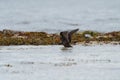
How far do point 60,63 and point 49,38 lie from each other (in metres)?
22.6

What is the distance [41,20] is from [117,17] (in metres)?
9.08

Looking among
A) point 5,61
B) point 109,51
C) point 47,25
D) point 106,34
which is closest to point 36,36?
point 106,34

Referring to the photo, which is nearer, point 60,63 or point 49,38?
point 60,63

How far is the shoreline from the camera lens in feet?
193

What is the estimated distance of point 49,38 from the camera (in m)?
63.2

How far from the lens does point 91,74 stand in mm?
35688

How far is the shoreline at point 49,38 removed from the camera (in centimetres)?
5897

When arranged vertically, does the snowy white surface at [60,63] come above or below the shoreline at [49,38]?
above

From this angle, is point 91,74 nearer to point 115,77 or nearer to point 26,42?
point 115,77

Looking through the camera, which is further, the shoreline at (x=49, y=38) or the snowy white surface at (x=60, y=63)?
the shoreline at (x=49, y=38)

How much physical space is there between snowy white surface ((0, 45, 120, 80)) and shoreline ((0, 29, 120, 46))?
5.80 meters

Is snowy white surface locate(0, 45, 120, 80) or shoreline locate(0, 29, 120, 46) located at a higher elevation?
snowy white surface locate(0, 45, 120, 80)

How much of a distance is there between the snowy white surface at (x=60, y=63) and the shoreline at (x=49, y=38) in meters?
5.80

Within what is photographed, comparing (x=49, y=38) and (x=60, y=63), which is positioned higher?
(x=60, y=63)
